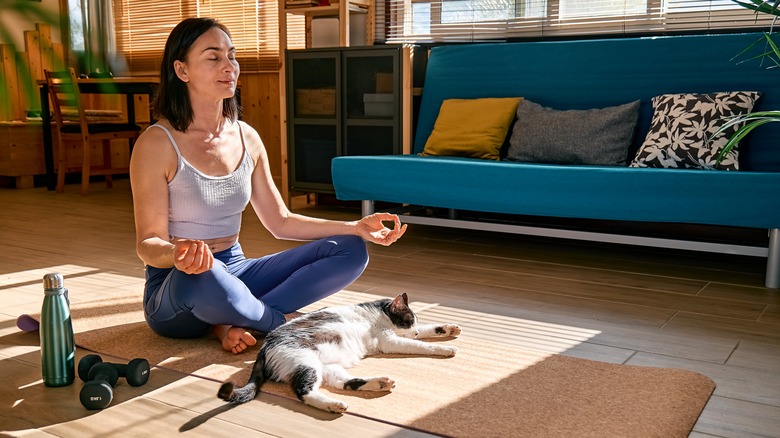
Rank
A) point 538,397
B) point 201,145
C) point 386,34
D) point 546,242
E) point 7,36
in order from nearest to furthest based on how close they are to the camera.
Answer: point 7,36 < point 538,397 < point 201,145 < point 546,242 < point 386,34

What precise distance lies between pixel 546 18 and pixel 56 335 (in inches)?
126

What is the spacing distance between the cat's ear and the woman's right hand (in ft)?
1.82

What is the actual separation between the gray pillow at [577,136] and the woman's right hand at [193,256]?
2.25 m

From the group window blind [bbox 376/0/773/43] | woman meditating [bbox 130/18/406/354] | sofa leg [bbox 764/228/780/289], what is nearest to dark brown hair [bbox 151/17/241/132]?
woman meditating [bbox 130/18/406/354]

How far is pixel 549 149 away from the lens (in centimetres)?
357

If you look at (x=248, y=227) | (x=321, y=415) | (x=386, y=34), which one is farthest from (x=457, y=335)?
(x=386, y=34)

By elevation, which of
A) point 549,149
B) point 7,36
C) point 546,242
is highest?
point 7,36

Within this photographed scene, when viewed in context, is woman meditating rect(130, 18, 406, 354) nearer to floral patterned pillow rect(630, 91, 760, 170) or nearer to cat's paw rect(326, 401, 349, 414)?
cat's paw rect(326, 401, 349, 414)

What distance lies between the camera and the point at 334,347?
1.85 metres

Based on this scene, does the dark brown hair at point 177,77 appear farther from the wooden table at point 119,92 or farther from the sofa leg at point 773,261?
the wooden table at point 119,92

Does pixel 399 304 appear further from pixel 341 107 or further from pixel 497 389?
pixel 341 107

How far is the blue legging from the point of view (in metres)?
1.89

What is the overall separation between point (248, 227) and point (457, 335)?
229 cm

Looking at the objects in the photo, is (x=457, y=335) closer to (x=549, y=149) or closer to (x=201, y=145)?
(x=201, y=145)
